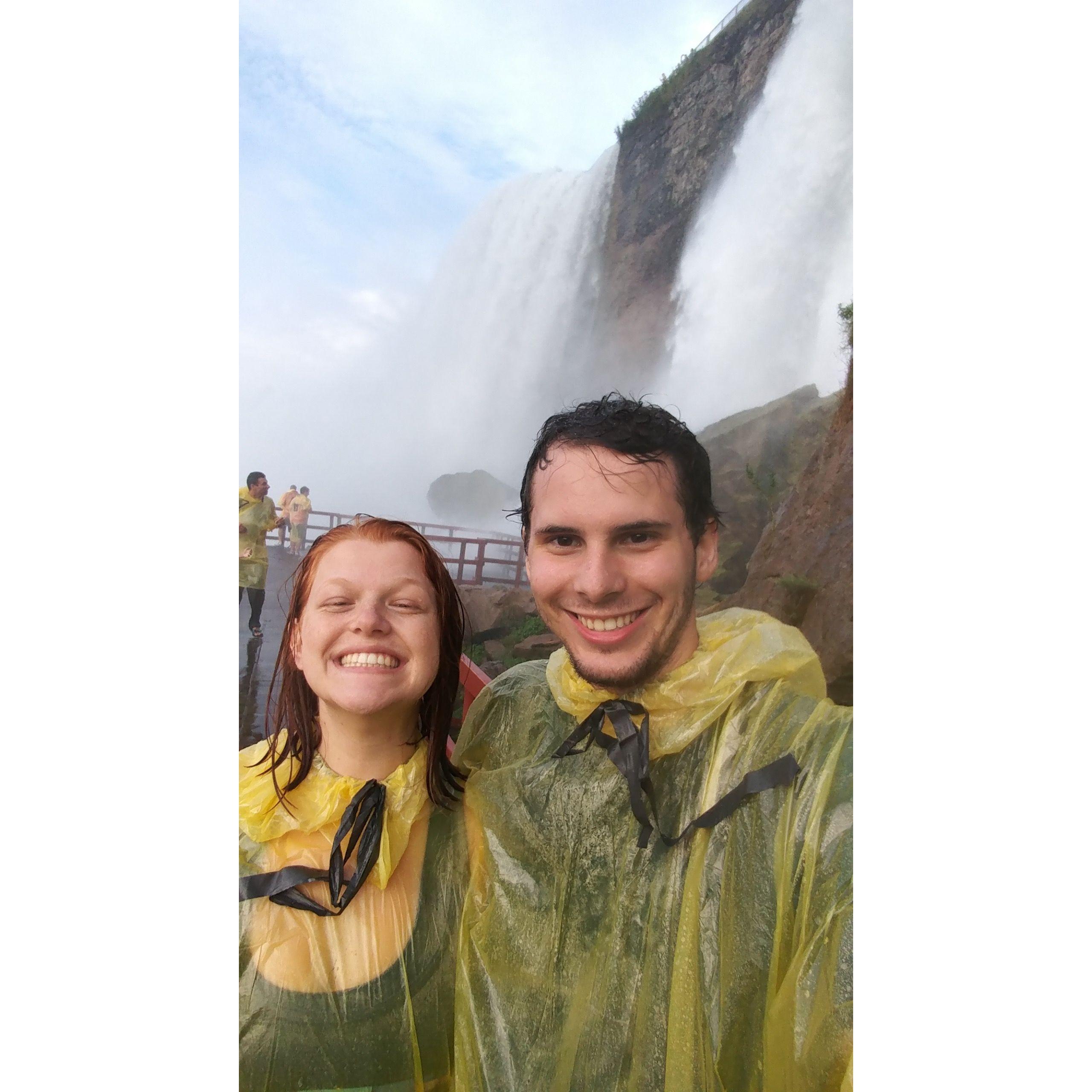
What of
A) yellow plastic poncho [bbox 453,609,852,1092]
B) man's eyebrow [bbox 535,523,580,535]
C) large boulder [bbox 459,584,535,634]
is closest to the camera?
yellow plastic poncho [bbox 453,609,852,1092]

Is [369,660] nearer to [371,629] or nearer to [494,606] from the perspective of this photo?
[371,629]

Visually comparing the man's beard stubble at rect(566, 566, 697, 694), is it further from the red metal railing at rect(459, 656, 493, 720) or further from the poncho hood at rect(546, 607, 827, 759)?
the red metal railing at rect(459, 656, 493, 720)

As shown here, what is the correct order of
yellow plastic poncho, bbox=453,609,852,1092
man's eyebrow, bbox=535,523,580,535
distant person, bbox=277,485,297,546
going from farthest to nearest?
distant person, bbox=277,485,297,546
man's eyebrow, bbox=535,523,580,535
yellow plastic poncho, bbox=453,609,852,1092

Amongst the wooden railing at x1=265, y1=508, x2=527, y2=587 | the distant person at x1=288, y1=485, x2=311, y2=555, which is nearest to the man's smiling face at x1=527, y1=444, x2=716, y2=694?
the wooden railing at x1=265, y1=508, x2=527, y2=587

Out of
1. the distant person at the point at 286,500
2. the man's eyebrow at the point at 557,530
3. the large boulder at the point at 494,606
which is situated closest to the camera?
the man's eyebrow at the point at 557,530

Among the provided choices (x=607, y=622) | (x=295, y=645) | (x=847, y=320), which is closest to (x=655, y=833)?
(x=607, y=622)

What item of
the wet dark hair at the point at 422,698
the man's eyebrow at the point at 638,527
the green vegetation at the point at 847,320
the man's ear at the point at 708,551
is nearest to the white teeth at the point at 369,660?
the wet dark hair at the point at 422,698

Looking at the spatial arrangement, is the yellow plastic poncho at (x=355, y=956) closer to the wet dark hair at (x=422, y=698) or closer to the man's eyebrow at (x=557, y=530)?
the wet dark hair at (x=422, y=698)
